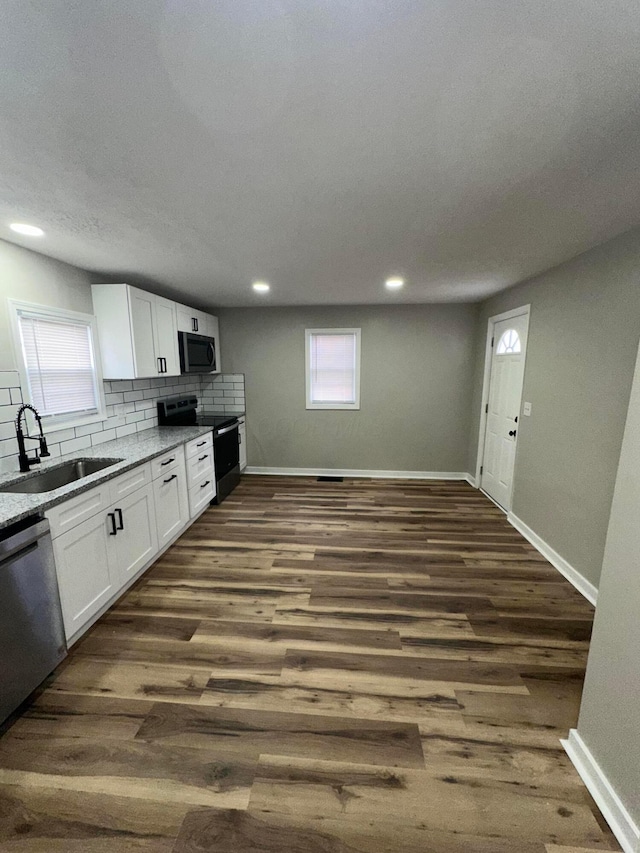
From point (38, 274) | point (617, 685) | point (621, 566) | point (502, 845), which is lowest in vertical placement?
point (502, 845)

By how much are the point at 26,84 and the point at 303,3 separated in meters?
0.85

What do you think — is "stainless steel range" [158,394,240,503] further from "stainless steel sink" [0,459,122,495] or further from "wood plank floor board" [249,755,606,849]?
"wood plank floor board" [249,755,606,849]

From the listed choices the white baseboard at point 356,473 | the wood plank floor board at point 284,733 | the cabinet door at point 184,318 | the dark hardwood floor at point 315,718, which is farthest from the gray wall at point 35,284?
the white baseboard at point 356,473

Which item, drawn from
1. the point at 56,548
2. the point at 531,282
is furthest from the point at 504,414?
the point at 56,548

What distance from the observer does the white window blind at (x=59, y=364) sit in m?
2.41

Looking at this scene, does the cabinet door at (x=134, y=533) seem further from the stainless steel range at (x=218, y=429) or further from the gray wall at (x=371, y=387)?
the gray wall at (x=371, y=387)

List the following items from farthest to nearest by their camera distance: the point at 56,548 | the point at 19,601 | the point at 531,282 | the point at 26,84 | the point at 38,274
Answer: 1. the point at 531,282
2. the point at 38,274
3. the point at 56,548
4. the point at 19,601
5. the point at 26,84

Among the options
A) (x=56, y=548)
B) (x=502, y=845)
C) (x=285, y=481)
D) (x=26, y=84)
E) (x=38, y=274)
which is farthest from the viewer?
(x=285, y=481)

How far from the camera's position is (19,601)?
1.58 meters

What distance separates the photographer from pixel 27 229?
202 centimetres

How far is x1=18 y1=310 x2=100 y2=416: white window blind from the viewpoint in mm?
2406

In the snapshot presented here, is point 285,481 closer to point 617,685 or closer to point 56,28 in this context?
point 617,685

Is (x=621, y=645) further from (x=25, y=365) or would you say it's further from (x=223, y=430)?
(x=223, y=430)

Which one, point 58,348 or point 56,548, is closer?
point 56,548
